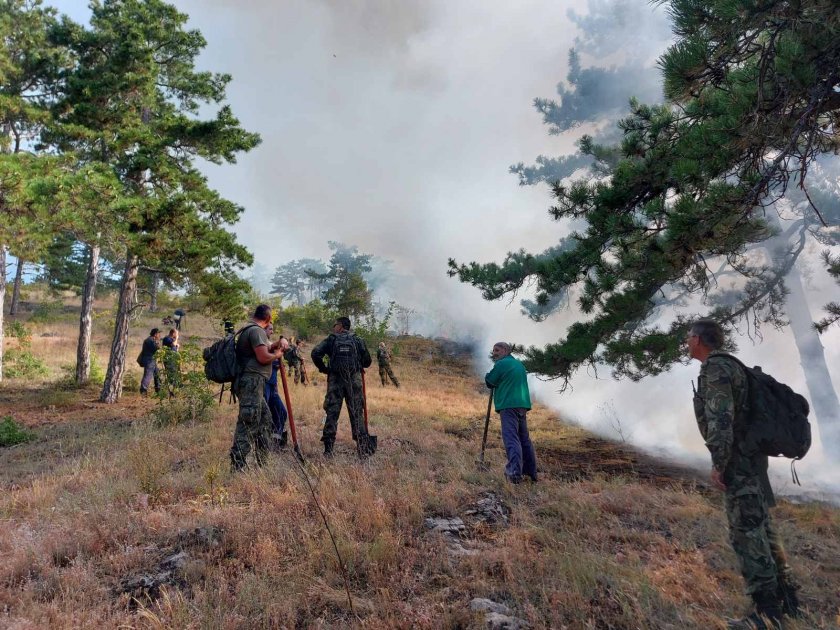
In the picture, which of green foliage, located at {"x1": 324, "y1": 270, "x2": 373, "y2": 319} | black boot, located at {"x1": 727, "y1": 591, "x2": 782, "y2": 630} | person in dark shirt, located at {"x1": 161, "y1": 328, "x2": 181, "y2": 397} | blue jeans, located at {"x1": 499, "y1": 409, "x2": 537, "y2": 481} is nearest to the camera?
black boot, located at {"x1": 727, "y1": 591, "x2": 782, "y2": 630}

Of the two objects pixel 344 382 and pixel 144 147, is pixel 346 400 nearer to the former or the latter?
pixel 344 382

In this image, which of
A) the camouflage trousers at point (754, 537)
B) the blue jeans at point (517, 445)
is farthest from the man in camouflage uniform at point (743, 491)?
the blue jeans at point (517, 445)

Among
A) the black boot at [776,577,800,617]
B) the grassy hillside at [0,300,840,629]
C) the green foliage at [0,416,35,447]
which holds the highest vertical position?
the black boot at [776,577,800,617]

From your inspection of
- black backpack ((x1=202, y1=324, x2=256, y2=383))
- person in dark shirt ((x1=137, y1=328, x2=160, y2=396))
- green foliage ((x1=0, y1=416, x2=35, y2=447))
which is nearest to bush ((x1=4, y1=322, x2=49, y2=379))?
person in dark shirt ((x1=137, y1=328, x2=160, y2=396))

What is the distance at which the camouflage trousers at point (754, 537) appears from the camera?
288 cm

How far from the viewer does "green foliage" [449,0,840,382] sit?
342 centimetres

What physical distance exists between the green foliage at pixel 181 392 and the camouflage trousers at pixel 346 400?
3822mm

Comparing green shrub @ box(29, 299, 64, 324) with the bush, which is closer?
the bush

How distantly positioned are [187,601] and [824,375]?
533 inches

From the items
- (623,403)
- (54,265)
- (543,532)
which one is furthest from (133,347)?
(543,532)

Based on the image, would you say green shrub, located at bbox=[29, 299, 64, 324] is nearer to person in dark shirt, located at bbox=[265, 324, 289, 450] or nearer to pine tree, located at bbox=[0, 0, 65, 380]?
pine tree, located at bbox=[0, 0, 65, 380]

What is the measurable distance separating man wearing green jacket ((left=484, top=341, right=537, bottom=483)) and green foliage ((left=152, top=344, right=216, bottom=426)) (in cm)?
598

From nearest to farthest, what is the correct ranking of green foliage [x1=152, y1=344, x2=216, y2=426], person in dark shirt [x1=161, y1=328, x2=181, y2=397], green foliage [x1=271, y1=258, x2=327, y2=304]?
green foliage [x1=152, y1=344, x2=216, y2=426]
person in dark shirt [x1=161, y1=328, x2=181, y2=397]
green foliage [x1=271, y1=258, x2=327, y2=304]

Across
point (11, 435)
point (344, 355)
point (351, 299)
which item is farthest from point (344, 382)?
point (351, 299)
